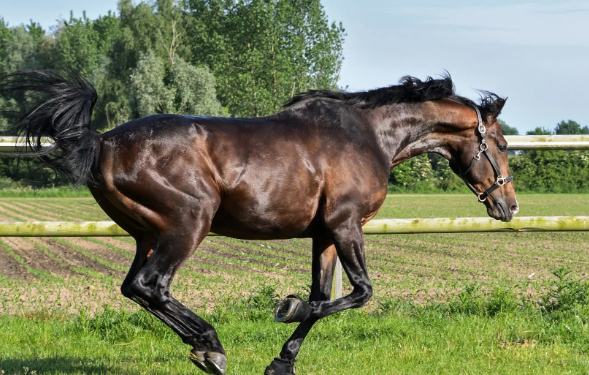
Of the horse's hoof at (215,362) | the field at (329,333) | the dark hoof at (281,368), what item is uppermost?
the horse's hoof at (215,362)

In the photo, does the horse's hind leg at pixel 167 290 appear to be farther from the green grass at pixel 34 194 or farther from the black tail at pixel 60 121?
the green grass at pixel 34 194

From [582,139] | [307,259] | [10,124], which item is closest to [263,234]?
[10,124]

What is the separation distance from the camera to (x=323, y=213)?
433 cm

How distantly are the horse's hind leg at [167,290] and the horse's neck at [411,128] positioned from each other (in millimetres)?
1434

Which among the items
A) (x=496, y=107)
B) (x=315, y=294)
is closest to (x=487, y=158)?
(x=496, y=107)

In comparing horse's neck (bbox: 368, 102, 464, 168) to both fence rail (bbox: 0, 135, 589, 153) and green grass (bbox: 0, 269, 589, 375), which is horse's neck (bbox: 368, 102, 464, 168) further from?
fence rail (bbox: 0, 135, 589, 153)

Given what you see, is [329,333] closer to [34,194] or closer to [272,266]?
[272,266]

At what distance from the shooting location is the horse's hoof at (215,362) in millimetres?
3996

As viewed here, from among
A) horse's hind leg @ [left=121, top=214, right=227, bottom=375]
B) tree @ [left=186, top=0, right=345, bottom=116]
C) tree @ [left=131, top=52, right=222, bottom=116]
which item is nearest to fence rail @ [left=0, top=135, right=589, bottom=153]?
horse's hind leg @ [left=121, top=214, right=227, bottom=375]

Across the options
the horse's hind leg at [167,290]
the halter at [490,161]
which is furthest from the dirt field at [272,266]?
the horse's hind leg at [167,290]

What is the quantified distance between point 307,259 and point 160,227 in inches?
350

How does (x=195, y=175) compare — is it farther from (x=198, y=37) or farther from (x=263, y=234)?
(x=198, y=37)

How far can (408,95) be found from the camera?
4906 millimetres

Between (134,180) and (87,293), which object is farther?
(87,293)
